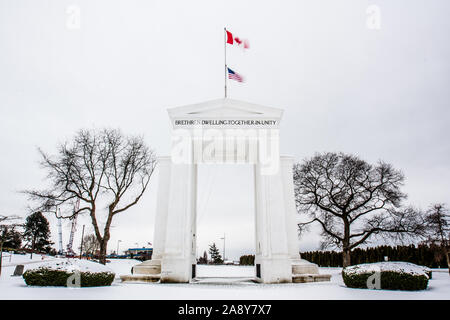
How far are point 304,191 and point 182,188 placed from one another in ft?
45.4

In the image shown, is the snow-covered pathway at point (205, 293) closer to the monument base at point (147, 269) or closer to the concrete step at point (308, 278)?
the concrete step at point (308, 278)

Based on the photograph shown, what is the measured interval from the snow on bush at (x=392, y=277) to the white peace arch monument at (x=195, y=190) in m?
4.27

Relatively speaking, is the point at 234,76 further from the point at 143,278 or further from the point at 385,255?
the point at 385,255

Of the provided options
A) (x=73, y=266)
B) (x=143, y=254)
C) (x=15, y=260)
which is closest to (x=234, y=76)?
(x=73, y=266)

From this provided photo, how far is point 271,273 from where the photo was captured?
46.9 feet

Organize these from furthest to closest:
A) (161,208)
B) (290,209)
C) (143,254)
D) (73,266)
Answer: (143,254), (290,209), (161,208), (73,266)

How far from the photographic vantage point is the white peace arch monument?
1459 cm

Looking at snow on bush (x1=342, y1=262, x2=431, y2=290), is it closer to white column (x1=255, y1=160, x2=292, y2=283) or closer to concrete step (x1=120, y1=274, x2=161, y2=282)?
white column (x1=255, y1=160, x2=292, y2=283)

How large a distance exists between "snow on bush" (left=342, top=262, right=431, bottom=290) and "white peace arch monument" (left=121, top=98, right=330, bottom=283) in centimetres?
427

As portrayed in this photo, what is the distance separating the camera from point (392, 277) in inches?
408

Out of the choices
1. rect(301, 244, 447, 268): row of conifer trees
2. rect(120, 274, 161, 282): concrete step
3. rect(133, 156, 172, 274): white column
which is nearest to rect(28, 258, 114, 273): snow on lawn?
rect(120, 274, 161, 282): concrete step

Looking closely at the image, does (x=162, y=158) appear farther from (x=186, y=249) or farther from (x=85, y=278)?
(x=85, y=278)

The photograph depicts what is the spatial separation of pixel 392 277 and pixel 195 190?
10922 mm

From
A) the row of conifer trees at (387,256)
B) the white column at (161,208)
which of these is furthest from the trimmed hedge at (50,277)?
the row of conifer trees at (387,256)
